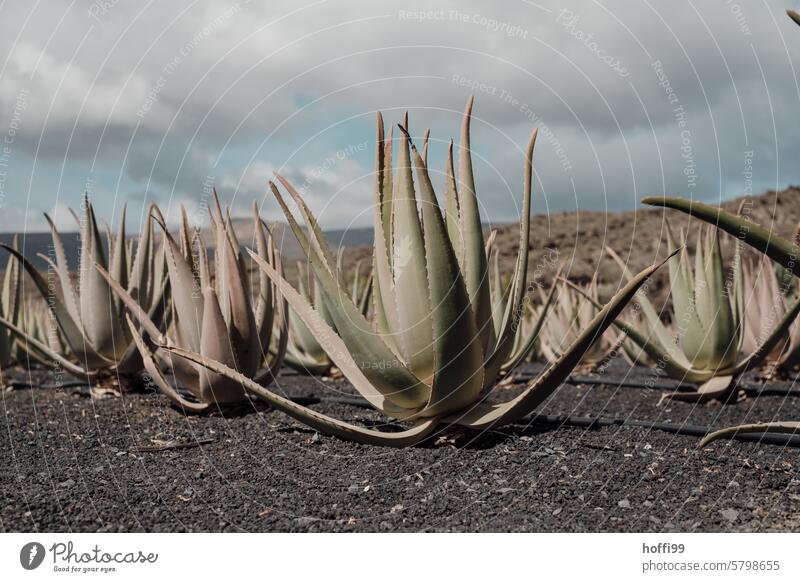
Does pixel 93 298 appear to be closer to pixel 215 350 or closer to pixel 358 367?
pixel 215 350

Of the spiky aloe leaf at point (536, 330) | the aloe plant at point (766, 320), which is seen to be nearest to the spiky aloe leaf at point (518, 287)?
the spiky aloe leaf at point (536, 330)

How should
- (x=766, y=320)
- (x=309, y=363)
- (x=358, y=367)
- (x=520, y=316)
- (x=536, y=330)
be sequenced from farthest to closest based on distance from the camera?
1. (x=309, y=363)
2. (x=766, y=320)
3. (x=536, y=330)
4. (x=520, y=316)
5. (x=358, y=367)

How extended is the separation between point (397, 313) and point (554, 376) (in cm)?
52

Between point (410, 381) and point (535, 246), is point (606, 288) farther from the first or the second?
point (410, 381)

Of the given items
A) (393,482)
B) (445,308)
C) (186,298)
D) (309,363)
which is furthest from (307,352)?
(445,308)

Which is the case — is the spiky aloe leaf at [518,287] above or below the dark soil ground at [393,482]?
above

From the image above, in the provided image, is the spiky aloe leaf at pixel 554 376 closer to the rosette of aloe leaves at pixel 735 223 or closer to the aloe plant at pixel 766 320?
the rosette of aloe leaves at pixel 735 223

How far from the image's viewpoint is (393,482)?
1.92 m

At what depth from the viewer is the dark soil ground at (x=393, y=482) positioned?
5.59 feet

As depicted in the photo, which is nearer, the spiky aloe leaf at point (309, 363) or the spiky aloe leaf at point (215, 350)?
the spiky aloe leaf at point (215, 350)

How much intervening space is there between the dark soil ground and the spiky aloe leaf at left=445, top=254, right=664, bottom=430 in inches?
4.6

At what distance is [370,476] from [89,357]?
2.34 metres

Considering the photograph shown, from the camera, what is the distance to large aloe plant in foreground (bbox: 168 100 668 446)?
1.82m

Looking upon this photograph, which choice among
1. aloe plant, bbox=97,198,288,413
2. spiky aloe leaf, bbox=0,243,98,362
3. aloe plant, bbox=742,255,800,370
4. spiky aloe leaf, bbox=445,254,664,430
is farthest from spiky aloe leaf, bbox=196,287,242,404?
aloe plant, bbox=742,255,800,370
